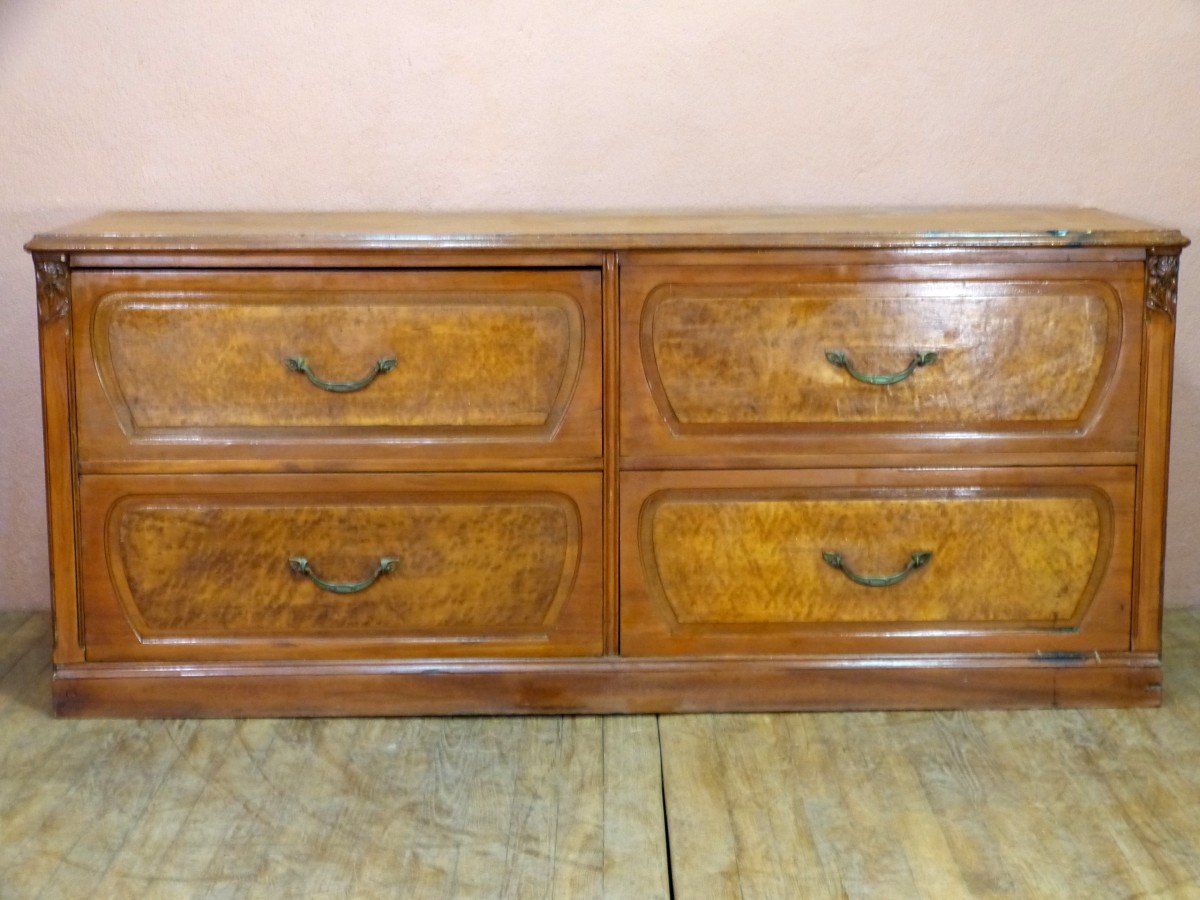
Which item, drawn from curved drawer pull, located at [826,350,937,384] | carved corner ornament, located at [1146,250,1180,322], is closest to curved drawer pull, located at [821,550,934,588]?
curved drawer pull, located at [826,350,937,384]

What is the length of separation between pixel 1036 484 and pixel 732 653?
1.69ft

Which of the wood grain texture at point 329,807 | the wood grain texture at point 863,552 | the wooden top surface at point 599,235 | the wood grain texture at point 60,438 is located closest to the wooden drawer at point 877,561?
the wood grain texture at point 863,552

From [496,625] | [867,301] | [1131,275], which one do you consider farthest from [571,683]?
[1131,275]

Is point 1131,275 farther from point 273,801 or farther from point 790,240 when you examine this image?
point 273,801

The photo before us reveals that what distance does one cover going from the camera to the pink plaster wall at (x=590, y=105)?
8.17ft

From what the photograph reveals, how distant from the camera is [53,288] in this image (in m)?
2.08

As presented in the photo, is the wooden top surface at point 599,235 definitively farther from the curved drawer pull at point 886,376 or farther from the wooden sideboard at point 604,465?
the curved drawer pull at point 886,376

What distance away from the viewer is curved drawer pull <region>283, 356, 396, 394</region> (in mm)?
2104

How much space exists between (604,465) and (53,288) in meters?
0.83

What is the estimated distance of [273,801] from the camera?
6.33 feet

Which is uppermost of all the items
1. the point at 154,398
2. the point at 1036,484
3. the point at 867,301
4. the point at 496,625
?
the point at 867,301

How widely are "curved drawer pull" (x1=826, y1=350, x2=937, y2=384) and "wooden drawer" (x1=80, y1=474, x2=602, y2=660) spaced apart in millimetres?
399

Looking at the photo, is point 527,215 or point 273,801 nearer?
point 273,801

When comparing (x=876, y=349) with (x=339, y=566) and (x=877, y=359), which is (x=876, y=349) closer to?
(x=877, y=359)
